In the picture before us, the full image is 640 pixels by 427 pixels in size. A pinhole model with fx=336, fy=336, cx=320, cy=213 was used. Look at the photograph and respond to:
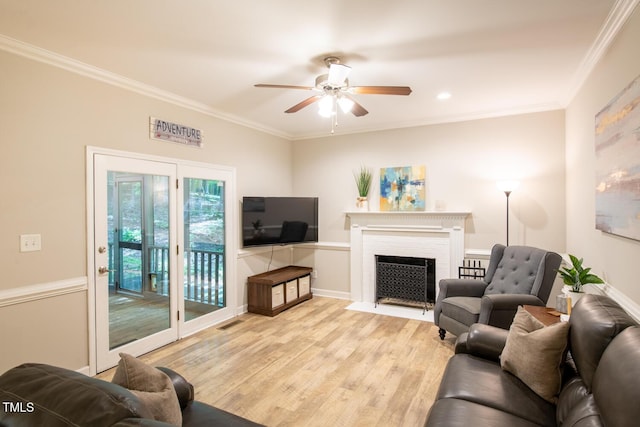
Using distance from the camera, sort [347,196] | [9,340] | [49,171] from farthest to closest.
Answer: [347,196] → [49,171] → [9,340]

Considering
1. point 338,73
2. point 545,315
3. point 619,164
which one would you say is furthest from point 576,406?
point 338,73

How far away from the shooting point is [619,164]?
2129 mm

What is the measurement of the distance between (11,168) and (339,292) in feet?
13.9

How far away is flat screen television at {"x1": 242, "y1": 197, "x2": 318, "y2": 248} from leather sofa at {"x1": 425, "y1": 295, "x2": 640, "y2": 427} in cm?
323

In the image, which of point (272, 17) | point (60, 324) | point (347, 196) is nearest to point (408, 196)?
point (347, 196)

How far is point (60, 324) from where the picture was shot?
2773 millimetres

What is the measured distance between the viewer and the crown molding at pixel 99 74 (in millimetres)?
2504

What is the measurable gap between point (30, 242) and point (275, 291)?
2.71 meters

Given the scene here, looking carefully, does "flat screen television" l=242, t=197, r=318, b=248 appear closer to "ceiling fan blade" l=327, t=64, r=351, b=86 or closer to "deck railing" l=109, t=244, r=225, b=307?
"deck railing" l=109, t=244, r=225, b=307

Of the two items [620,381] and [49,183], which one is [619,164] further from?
[49,183]

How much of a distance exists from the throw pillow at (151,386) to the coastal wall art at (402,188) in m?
4.10

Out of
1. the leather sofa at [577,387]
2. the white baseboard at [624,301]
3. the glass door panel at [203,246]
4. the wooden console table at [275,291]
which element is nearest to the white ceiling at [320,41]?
the glass door panel at [203,246]

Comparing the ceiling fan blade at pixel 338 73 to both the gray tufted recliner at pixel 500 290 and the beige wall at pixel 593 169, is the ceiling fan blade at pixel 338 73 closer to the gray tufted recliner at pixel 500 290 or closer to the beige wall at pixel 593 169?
the beige wall at pixel 593 169

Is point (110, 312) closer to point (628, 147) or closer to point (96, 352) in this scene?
point (96, 352)
